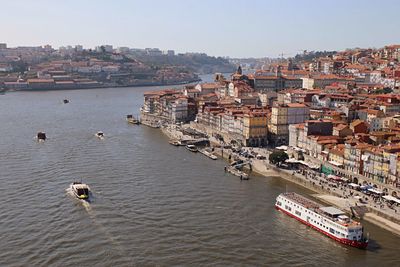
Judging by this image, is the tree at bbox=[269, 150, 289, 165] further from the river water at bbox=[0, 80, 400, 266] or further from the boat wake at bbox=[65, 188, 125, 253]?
the boat wake at bbox=[65, 188, 125, 253]

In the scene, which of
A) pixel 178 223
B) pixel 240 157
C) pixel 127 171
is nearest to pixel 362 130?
pixel 240 157

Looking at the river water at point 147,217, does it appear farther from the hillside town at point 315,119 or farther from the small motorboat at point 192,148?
the hillside town at point 315,119

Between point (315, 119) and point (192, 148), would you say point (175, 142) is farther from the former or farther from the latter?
point (315, 119)

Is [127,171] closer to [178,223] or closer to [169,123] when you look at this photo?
[178,223]

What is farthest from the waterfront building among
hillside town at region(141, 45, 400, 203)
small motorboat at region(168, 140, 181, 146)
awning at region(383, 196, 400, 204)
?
awning at region(383, 196, 400, 204)

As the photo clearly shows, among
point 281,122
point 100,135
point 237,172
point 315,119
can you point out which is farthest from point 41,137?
point 315,119
